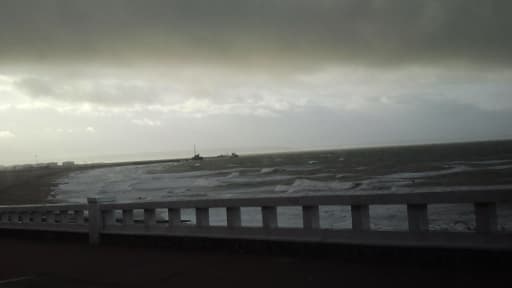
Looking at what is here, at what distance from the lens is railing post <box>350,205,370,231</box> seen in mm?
6465

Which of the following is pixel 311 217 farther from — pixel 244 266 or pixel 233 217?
pixel 233 217

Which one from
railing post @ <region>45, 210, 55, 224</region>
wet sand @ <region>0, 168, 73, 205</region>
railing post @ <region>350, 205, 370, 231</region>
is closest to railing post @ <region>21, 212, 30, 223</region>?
railing post @ <region>45, 210, 55, 224</region>

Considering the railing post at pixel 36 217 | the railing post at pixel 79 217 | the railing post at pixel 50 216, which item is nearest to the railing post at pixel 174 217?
the railing post at pixel 79 217

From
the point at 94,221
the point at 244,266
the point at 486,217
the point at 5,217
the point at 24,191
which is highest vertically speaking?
the point at 486,217

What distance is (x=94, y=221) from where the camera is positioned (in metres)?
9.25

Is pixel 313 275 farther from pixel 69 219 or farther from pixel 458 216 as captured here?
pixel 458 216

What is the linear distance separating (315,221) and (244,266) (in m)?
1.10

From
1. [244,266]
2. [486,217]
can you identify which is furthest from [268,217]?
[486,217]

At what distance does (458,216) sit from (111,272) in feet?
56.9

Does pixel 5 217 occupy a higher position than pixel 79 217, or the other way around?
pixel 79 217

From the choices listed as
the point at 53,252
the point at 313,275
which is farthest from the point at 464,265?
the point at 53,252

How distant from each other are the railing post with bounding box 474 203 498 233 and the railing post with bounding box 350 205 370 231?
51.4 inches

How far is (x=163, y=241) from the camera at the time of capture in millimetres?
8422

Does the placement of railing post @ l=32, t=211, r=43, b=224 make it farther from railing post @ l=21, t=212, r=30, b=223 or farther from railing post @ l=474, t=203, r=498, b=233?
railing post @ l=474, t=203, r=498, b=233
